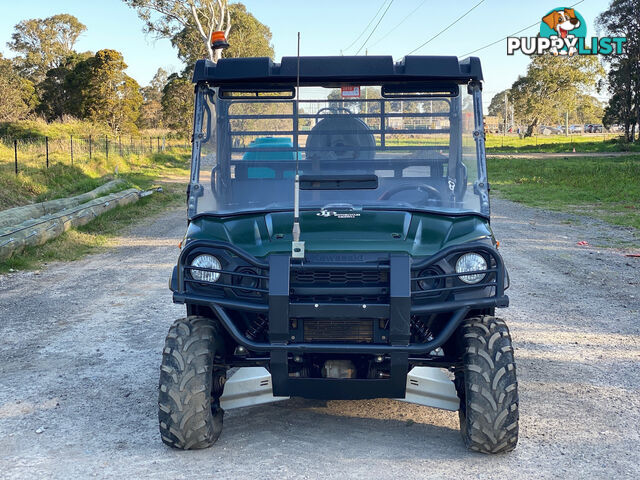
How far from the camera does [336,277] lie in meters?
4.09

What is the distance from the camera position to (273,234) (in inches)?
168

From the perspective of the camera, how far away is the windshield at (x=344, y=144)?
16.1ft

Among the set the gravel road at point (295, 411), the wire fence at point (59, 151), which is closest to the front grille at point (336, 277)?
the gravel road at point (295, 411)

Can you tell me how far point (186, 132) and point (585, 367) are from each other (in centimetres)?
5370

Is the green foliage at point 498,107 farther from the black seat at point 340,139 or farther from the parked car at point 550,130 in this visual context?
the black seat at point 340,139

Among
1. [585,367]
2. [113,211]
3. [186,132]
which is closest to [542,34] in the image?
[186,132]

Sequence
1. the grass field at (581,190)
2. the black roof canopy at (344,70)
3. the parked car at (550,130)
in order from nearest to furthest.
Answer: the black roof canopy at (344,70) < the grass field at (581,190) < the parked car at (550,130)

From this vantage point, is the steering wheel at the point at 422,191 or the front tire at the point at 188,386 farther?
the steering wheel at the point at 422,191

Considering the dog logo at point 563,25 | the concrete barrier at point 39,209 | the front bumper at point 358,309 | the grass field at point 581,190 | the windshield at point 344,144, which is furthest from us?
the dog logo at point 563,25

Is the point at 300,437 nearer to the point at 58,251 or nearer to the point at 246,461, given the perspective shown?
the point at 246,461

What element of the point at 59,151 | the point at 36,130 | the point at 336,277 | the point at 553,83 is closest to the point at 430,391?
the point at 336,277

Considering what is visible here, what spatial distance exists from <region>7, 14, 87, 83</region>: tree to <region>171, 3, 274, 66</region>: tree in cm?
1870

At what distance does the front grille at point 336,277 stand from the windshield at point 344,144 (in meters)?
0.83

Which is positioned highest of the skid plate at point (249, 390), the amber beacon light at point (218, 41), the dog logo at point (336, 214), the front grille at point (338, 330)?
the amber beacon light at point (218, 41)
